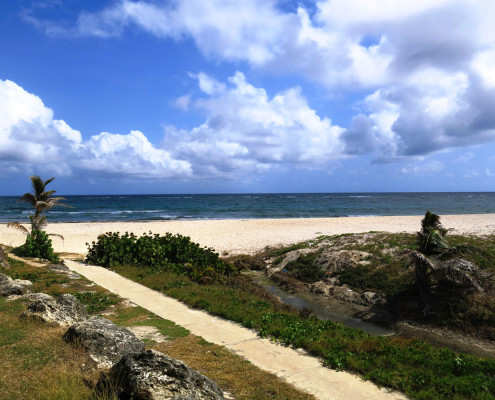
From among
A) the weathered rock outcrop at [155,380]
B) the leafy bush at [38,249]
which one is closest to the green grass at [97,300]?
the weathered rock outcrop at [155,380]

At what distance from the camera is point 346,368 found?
7992 millimetres

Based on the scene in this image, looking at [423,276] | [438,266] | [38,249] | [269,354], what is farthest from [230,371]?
[38,249]

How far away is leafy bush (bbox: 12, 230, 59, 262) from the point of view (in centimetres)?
2055

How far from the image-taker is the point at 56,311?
8.91m

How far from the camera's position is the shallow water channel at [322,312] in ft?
42.0

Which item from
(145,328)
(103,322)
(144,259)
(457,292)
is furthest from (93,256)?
(457,292)

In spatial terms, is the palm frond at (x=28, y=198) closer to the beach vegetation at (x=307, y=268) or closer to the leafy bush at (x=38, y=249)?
the leafy bush at (x=38, y=249)

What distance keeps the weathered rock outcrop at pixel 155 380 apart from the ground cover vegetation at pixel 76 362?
277 millimetres

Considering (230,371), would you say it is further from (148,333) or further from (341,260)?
(341,260)

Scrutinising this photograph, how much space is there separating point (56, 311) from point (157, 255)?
11031 mm

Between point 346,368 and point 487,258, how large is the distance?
11.4 m

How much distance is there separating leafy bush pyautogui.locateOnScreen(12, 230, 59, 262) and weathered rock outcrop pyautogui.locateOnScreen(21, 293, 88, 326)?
1259cm

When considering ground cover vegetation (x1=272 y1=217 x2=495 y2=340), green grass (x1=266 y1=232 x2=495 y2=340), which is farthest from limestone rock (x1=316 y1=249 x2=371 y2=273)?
green grass (x1=266 y1=232 x2=495 y2=340)

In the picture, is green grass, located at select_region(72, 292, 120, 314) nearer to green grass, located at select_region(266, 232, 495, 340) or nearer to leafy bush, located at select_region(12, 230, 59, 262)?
leafy bush, located at select_region(12, 230, 59, 262)
